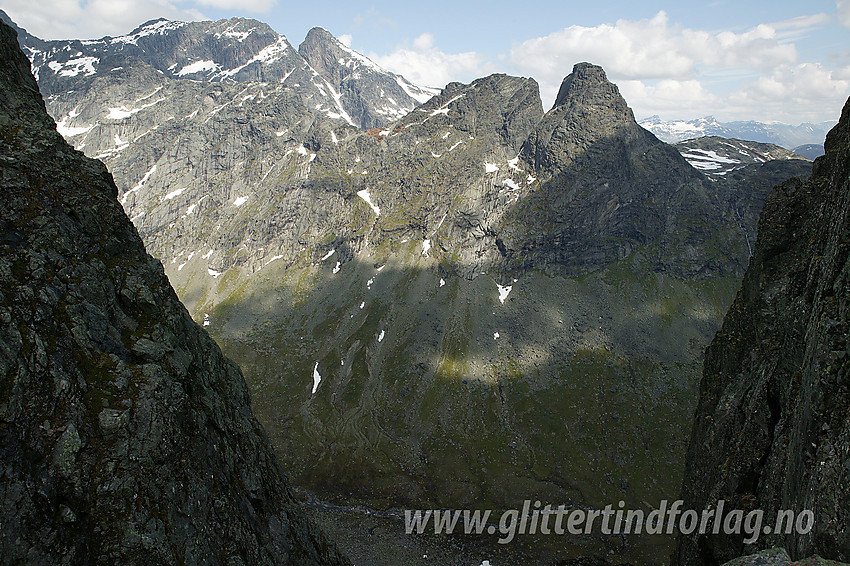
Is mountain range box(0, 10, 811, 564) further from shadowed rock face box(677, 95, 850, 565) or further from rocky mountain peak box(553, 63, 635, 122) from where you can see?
shadowed rock face box(677, 95, 850, 565)

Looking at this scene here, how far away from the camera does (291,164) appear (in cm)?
17775

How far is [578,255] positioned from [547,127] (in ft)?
172

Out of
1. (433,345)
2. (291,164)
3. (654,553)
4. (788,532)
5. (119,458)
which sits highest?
(291,164)

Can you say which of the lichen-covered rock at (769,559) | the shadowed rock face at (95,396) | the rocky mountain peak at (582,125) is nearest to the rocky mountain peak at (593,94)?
the rocky mountain peak at (582,125)

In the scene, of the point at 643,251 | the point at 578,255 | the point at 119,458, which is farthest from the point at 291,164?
the point at 119,458

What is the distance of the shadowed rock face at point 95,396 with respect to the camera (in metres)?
14.3

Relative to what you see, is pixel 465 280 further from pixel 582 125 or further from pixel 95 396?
pixel 95 396

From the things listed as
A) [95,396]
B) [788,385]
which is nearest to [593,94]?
[788,385]

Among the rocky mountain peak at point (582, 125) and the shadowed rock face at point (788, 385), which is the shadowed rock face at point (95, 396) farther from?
the rocky mountain peak at point (582, 125)

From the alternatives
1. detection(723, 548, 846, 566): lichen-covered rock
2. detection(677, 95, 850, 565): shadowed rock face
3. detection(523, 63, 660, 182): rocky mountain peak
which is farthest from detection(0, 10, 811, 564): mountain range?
detection(723, 548, 846, 566): lichen-covered rock

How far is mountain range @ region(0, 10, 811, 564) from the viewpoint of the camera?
3556 inches

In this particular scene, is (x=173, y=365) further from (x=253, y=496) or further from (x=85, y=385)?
(x=253, y=496)

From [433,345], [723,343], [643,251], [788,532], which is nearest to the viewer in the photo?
[788,532]

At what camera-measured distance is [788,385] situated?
18.6 m
